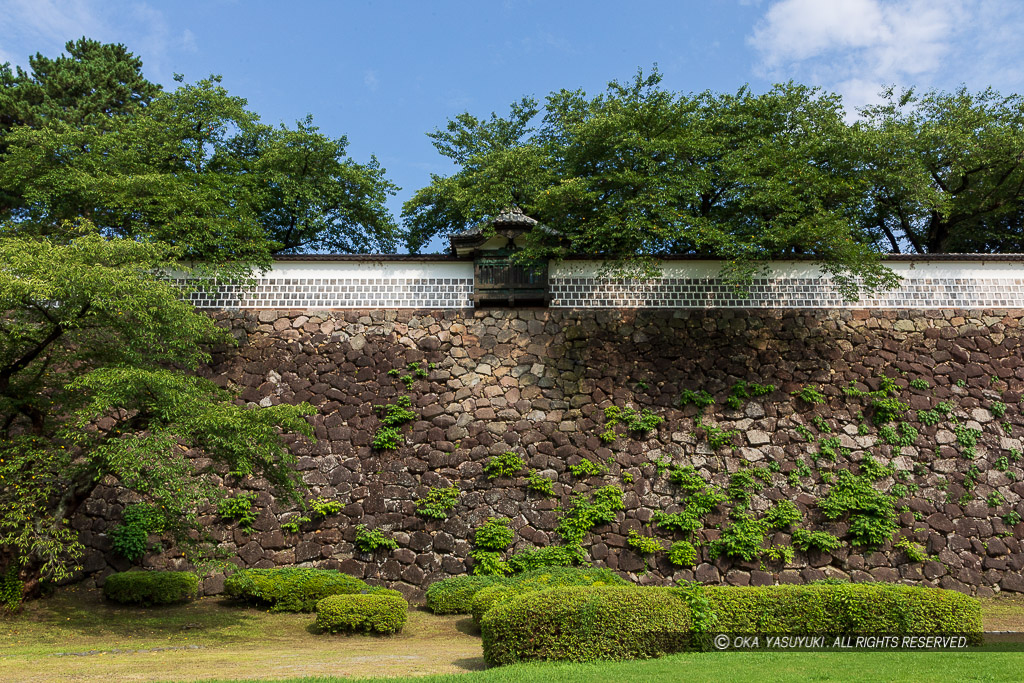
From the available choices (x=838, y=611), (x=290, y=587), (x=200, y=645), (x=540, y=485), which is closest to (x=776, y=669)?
(x=838, y=611)

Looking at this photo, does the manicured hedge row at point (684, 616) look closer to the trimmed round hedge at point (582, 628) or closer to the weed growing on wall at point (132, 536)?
the trimmed round hedge at point (582, 628)

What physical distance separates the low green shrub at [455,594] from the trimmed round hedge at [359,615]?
1105mm

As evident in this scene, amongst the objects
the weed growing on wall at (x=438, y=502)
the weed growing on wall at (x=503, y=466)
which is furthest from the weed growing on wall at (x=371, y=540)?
the weed growing on wall at (x=503, y=466)

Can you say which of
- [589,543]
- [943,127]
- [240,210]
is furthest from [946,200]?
[240,210]

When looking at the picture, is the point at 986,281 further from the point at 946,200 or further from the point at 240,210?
the point at 240,210

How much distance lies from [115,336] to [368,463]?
408 centimetres

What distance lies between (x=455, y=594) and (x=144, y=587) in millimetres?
4170

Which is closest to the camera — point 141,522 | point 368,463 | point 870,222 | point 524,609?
point 524,609

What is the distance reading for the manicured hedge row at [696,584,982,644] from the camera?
6.86m

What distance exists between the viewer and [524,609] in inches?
251

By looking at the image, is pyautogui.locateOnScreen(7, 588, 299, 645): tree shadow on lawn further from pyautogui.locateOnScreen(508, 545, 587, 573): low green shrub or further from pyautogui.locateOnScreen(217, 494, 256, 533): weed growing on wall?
pyautogui.locateOnScreen(508, 545, 587, 573): low green shrub

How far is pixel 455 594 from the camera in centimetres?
970

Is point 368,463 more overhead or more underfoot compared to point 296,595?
more overhead

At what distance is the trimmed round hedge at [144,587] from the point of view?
9.60m
